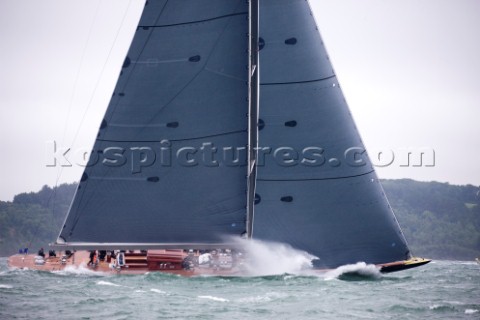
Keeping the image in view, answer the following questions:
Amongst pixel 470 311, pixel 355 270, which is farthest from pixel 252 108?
pixel 470 311

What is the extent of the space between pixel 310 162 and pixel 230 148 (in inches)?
137

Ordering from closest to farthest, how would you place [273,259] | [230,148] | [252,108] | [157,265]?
[273,259], [252,108], [230,148], [157,265]

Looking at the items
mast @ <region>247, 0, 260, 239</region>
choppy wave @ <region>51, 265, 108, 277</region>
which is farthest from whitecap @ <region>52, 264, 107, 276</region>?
mast @ <region>247, 0, 260, 239</region>

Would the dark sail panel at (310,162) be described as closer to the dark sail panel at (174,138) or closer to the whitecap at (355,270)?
the whitecap at (355,270)

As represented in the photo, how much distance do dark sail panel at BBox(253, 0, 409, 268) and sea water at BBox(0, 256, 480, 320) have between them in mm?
1199

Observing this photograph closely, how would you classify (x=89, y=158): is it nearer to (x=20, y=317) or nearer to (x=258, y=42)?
(x=258, y=42)

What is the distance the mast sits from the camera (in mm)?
32500

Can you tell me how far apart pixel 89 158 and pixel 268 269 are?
8754mm

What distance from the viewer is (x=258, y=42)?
32.3 m

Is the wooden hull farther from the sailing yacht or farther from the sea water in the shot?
the sea water

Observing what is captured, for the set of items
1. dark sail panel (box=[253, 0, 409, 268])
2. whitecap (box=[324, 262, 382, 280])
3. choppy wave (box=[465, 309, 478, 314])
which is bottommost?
choppy wave (box=[465, 309, 478, 314])

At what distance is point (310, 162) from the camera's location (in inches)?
1233

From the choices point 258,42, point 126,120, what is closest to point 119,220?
point 126,120

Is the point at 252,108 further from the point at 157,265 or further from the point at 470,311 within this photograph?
the point at 470,311
